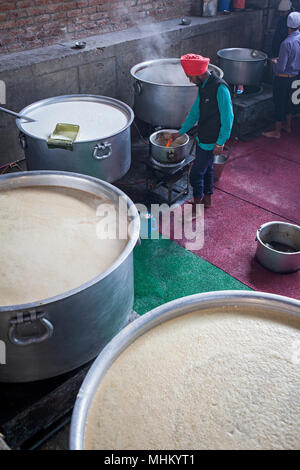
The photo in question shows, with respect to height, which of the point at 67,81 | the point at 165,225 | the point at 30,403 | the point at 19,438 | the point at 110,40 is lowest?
the point at 165,225

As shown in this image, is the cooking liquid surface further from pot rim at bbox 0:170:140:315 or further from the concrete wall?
pot rim at bbox 0:170:140:315

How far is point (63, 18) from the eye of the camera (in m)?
5.25

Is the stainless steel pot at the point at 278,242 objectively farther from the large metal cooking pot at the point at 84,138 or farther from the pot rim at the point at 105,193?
the pot rim at the point at 105,193

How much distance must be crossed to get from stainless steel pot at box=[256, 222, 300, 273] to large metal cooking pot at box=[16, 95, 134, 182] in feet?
5.48

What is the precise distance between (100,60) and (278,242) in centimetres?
326

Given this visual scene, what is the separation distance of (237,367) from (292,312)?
0.40 m

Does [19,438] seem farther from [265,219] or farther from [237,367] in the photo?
[265,219]

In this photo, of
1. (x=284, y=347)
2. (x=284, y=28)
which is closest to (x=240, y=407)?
(x=284, y=347)

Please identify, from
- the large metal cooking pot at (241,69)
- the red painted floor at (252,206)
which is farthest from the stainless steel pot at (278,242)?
the large metal cooking pot at (241,69)

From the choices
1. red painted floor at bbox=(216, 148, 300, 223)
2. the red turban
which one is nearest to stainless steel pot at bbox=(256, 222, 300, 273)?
red painted floor at bbox=(216, 148, 300, 223)

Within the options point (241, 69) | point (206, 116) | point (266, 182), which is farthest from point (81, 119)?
point (241, 69)

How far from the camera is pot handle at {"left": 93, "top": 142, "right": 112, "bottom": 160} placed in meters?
3.54
